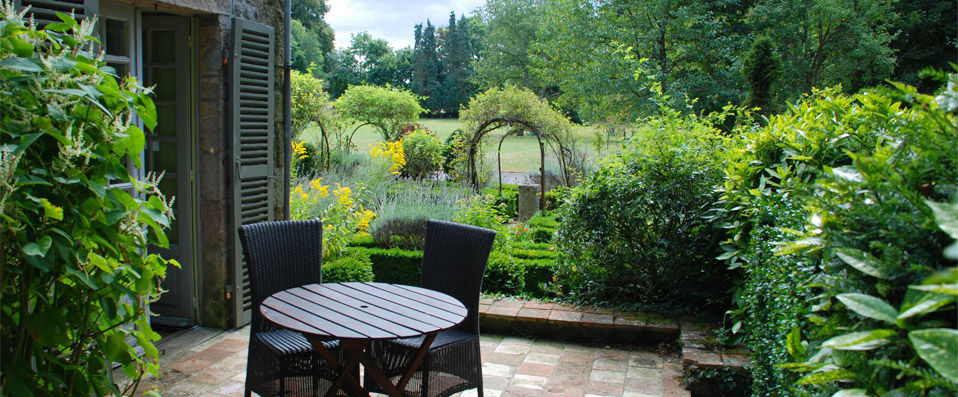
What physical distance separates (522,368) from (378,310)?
1.16 metres

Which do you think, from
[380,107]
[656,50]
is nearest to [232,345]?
[380,107]

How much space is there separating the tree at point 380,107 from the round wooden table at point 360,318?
33.6 ft

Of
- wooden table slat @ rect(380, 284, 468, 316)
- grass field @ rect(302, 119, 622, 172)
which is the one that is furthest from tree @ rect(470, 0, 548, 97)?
wooden table slat @ rect(380, 284, 468, 316)

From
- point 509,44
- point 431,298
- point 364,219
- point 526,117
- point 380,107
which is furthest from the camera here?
point 509,44

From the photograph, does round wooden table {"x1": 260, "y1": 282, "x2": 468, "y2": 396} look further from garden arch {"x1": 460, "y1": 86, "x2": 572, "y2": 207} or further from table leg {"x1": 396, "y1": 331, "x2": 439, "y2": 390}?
garden arch {"x1": 460, "y1": 86, "x2": 572, "y2": 207}

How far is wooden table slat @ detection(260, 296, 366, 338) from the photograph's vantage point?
7.69 ft

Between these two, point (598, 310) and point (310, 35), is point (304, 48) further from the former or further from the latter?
point (598, 310)

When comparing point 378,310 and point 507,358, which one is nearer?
point 378,310

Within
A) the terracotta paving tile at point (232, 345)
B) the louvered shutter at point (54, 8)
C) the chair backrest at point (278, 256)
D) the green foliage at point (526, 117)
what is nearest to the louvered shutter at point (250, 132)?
the terracotta paving tile at point (232, 345)

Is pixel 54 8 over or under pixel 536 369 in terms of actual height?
over

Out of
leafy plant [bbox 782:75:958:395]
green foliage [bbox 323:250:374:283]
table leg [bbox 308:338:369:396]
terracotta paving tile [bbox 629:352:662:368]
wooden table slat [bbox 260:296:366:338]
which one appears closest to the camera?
leafy plant [bbox 782:75:958:395]

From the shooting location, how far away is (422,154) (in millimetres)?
11156

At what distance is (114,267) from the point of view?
1.83m

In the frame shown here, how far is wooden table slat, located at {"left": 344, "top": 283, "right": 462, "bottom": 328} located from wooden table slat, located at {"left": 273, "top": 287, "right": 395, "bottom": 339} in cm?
22
